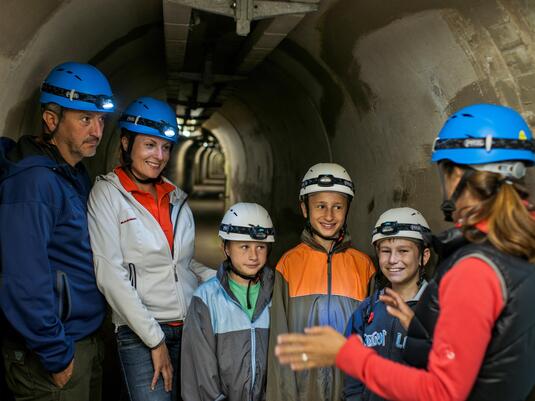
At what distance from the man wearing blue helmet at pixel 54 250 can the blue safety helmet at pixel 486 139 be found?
1885 millimetres

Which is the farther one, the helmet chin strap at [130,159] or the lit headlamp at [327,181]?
the lit headlamp at [327,181]

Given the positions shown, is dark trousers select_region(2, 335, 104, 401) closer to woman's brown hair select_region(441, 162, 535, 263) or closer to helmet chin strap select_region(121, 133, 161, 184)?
helmet chin strap select_region(121, 133, 161, 184)

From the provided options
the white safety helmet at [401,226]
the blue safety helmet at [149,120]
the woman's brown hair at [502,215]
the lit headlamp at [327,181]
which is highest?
the blue safety helmet at [149,120]

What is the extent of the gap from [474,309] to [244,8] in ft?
9.70

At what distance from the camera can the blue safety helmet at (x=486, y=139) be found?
2.03 meters

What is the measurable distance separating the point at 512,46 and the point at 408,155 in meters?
1.46

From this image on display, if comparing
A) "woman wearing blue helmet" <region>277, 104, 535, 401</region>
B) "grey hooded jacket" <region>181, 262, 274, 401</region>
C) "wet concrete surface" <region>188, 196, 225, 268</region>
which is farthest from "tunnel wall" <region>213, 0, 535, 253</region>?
"wet concrete surface" <region>188, 196, 225, 268</region>

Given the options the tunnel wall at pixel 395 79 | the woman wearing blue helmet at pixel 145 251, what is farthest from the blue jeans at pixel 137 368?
the tunnel wall at pixel 395 79

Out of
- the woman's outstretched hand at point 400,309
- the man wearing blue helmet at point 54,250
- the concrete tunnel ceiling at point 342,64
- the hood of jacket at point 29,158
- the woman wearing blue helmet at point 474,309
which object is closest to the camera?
the woman wearing blue helmet at point 474,309

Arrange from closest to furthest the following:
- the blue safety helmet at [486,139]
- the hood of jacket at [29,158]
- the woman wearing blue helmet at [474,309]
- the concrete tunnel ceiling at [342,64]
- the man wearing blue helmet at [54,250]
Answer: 1. the woman wearing blue helmet at [474,309]
2. the blue safety helmet at [486,139]
3. the man wearing blue helmet at [54,250]
4. the hood of jacket at [29,158]
5. the concrete tunnel ceiling at [342,64]

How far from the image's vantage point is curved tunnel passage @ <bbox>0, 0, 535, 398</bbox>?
309cm

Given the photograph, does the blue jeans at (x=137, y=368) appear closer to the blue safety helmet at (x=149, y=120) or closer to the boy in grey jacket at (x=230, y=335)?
the boy in grey jacket at (x=230, y=335)

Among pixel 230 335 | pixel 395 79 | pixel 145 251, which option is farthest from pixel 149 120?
pixel 395 79

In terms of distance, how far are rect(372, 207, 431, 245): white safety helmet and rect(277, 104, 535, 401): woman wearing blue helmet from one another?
1245 mm
